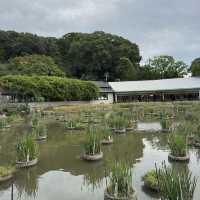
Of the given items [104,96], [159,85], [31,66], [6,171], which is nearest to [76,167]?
[6,171]

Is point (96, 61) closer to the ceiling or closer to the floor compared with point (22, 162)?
closer to the ceiling

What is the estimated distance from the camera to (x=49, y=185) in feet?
19.3

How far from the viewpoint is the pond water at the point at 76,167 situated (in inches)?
213

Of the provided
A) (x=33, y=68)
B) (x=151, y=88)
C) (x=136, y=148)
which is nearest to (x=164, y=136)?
(x=136, y=148)

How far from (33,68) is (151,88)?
18.8 m

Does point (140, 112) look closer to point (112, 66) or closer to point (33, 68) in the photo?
point (33, 68)

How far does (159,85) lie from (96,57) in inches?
712

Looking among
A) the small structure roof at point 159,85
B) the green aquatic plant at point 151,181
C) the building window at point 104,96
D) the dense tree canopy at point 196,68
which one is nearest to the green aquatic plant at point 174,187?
the green aquatic plant at point 151,181

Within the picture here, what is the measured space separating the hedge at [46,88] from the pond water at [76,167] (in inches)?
756

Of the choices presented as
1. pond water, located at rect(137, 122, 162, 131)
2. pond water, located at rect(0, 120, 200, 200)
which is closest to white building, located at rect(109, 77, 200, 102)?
pond water, located at rect(137, 122, 162, 131)

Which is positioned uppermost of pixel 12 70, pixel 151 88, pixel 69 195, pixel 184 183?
pixel 12 70

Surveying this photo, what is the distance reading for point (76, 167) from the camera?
716cm

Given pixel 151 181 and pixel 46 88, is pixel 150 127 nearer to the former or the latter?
pixel 151 181

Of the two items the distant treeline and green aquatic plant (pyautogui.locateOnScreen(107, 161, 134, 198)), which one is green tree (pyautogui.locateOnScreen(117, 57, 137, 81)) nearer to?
the distant treeline
